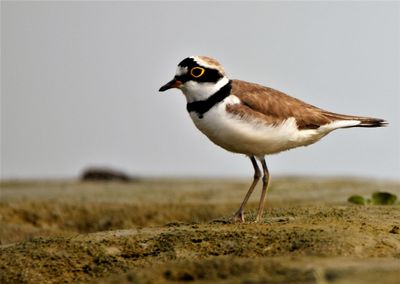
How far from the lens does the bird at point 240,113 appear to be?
647cm

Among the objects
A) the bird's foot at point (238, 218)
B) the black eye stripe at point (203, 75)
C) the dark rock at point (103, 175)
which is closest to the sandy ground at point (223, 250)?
the bird's foot at point (238, 218)

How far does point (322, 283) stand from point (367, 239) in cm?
164

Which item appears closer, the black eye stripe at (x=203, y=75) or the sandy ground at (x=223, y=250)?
the sandy ground at (x=223, y=250)

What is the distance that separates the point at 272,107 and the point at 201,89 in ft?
1.85

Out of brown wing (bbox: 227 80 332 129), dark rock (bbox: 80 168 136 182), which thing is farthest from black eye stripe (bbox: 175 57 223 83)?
dark rock (bbox: 80 168 136 182)

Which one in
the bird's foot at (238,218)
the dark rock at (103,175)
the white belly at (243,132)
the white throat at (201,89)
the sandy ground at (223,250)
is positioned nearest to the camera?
the sandy ground at (223,250)

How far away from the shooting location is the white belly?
6449mm

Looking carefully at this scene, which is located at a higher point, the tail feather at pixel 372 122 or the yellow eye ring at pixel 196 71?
the yellow eye ring at pixel 196 71

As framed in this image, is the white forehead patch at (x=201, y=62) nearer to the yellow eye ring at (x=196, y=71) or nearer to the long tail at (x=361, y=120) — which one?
the yellow eye ring at (x=196, y=71)

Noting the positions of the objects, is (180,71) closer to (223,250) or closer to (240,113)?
(240,113)

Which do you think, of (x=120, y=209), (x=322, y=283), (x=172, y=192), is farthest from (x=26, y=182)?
(x=322, y=283)

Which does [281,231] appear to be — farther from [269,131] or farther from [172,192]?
[172,192]

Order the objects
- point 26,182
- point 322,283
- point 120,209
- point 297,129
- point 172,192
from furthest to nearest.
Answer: point 26,182
point 172,192
point 120,209
point 297,129
point 322,283

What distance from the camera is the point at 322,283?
411 centimetres
